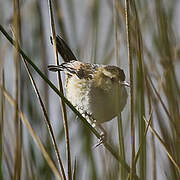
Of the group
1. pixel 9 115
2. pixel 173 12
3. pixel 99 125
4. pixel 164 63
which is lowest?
pixel 99 125

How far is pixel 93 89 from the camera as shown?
2.44 metres

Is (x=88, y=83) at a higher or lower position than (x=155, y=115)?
higher

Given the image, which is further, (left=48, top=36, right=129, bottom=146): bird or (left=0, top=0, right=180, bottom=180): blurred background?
(left=48, top=36, right=129, bottom=146): bird

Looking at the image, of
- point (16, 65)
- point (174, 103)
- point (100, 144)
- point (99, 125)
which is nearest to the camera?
point (16, 65)

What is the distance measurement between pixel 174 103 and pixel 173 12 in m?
0.43

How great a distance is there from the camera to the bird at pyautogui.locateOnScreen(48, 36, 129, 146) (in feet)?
7.39

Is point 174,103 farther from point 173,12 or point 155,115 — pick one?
point 173,12

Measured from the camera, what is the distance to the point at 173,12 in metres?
1.72

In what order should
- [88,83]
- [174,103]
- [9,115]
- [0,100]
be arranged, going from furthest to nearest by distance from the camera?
[88,83], [9,115], [174,103], [0,100]

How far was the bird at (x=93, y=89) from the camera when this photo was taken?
2.25 m

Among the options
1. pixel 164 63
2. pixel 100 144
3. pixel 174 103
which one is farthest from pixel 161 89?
pixel 100 144

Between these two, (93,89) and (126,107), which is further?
(93,89)

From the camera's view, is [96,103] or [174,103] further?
[96,103]

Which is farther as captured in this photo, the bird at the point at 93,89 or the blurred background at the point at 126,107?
the bird at the point at 93,89
